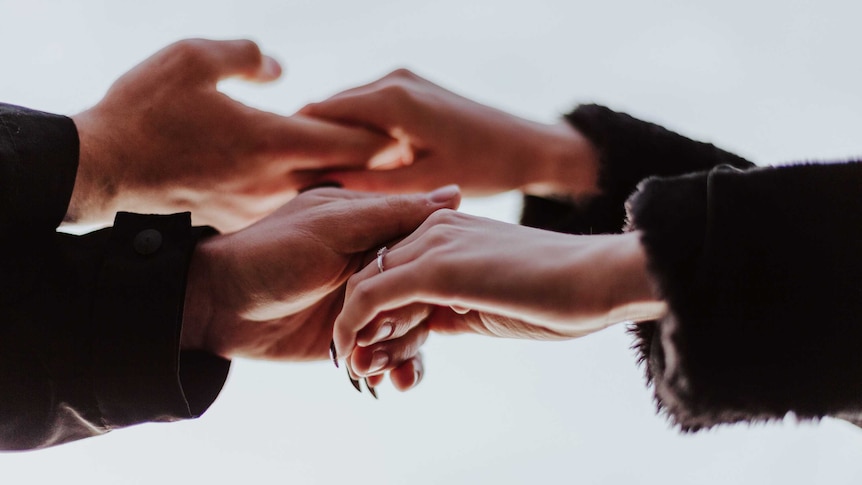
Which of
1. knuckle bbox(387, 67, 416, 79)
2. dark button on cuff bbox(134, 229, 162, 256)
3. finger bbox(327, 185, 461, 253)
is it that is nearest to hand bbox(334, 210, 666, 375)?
finger bbox(327, 185, 461, 253)

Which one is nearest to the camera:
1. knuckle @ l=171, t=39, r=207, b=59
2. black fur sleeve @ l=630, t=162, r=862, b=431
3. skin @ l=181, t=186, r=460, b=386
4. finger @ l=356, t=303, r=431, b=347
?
black fur sleeve @ l=630, t=162, r=862, b=431

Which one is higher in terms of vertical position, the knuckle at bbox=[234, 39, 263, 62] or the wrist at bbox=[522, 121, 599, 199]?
the knuckle at bbox=[234, 39, 263, 62]

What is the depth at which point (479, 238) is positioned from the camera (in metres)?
0.58

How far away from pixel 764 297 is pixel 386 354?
34cm

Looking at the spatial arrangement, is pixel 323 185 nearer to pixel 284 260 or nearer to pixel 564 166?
pixel 284 260

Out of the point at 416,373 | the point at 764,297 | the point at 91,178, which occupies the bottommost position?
the point at 416,373

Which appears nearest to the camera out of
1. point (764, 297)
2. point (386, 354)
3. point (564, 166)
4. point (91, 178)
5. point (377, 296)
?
point (764, 297)

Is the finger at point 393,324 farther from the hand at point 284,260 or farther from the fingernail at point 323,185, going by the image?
the fingernail at point 323,185

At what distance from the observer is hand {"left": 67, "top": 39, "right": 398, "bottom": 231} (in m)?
0.82

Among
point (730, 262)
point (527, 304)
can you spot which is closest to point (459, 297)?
point (527, 304)

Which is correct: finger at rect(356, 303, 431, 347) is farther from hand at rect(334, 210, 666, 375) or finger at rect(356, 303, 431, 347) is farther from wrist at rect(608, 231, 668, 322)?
wrist at rect(608, 231, 668, 322)

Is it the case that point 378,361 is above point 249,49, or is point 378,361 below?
below

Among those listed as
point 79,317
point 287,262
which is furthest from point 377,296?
point 79,317

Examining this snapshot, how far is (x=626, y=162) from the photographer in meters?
0.87
